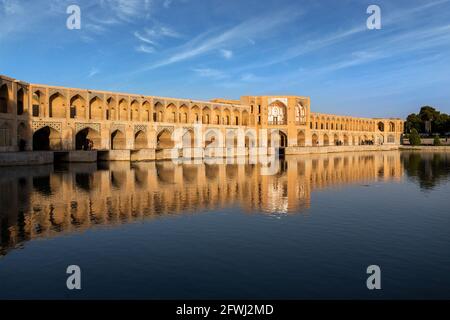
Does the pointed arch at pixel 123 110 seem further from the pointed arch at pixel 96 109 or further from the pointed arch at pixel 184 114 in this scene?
the pointed arch at pixel 184 114

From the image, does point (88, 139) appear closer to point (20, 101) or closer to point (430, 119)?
point (20, 101)

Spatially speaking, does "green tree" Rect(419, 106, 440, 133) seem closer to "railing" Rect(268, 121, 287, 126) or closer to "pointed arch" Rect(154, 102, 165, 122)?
"railing" Rect(268, 121, 287, 126)

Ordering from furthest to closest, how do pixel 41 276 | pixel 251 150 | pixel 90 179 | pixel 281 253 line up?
pixel 251 150
pixel 90 179
pixel 281 253
pixel 41 276

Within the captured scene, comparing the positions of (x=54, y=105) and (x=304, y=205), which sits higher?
(x=54, y=105)

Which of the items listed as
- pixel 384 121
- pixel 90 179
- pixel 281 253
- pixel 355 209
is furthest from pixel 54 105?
pixel 384 121

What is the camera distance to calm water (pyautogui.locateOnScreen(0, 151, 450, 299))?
6281 mm

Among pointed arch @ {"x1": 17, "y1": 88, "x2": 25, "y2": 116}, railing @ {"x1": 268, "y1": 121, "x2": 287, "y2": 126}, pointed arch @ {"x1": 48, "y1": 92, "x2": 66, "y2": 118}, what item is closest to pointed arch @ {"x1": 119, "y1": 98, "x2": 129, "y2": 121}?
pointed arch @ {"x1": 48, "y1": 92, "x2": 66, "y2": 118}

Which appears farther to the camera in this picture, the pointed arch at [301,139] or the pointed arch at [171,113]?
the pointed arch at [301,139]

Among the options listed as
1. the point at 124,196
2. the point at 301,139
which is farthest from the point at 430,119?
the point at 124,196

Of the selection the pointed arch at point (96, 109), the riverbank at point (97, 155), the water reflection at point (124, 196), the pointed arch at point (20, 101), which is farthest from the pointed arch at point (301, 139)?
the pointed arch at point (20, 101)

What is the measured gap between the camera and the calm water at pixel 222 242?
6.28 meters

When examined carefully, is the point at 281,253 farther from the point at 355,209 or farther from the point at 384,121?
the point at 384,121
